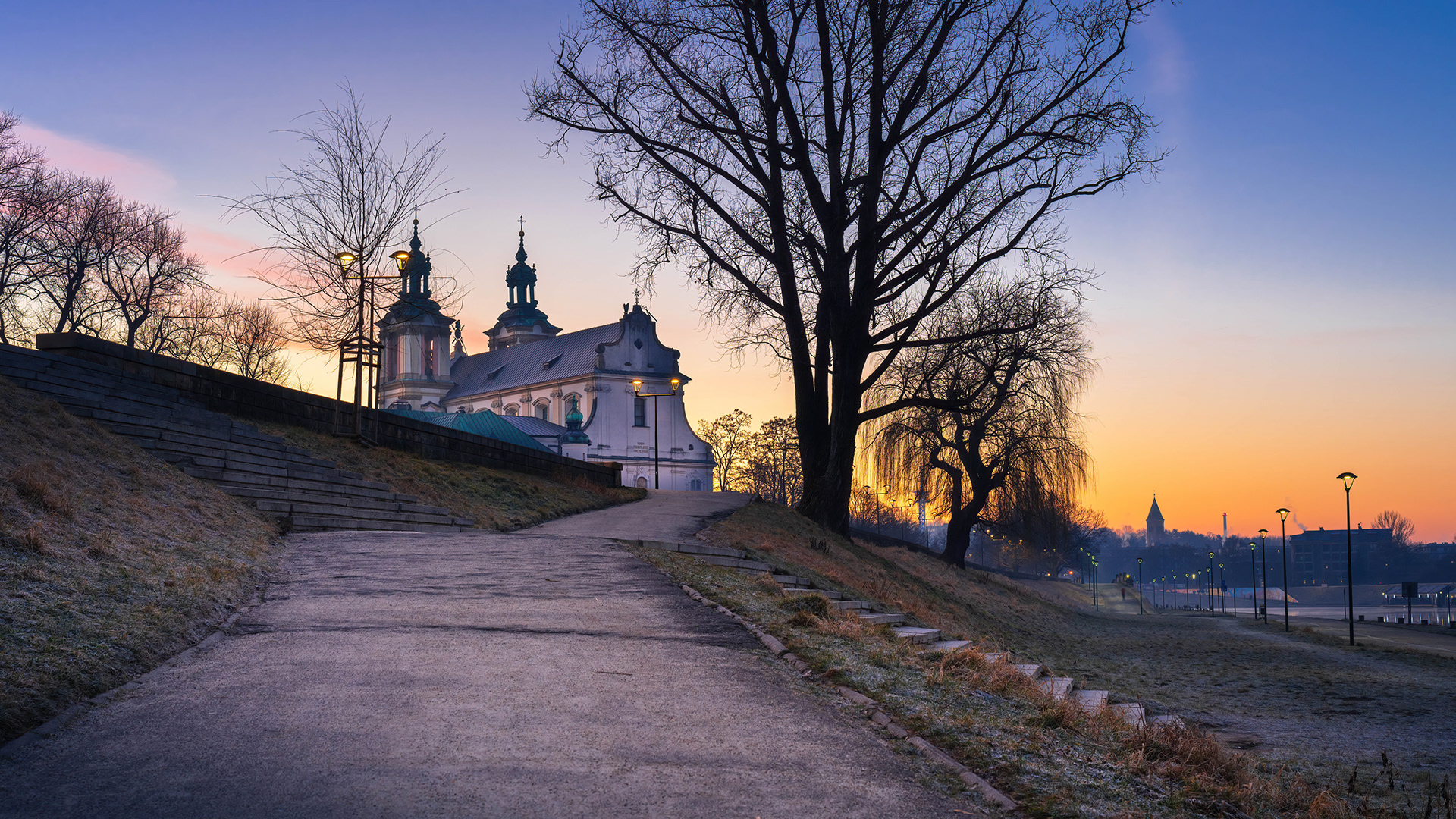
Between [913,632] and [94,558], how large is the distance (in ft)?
24.7

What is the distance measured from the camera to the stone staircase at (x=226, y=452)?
1449 cm

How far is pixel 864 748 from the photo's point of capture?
17.6ft

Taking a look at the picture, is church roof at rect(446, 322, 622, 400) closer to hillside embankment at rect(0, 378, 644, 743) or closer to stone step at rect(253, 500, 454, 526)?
stone step at rect(253, 500, 454, 526)

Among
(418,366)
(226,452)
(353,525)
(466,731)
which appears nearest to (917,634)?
(466,731)

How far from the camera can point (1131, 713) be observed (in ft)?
27.6

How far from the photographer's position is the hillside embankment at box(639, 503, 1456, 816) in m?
5.23

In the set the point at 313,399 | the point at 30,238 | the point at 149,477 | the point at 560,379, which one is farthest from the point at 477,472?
the point at 560,379

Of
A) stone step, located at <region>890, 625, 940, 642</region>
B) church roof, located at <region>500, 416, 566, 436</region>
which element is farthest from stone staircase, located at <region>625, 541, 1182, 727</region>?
church roof, located at <region>500, 416, 566, 436</region>

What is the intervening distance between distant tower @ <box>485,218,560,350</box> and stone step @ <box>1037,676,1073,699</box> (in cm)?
9760

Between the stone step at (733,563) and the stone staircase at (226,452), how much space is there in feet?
16.7

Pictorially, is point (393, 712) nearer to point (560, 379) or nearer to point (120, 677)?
point (120, 677)

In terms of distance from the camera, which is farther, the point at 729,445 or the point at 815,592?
the point at 729,445

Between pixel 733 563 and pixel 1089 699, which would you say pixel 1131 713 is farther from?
pixel 733 563

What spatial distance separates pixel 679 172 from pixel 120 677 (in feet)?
59.5
